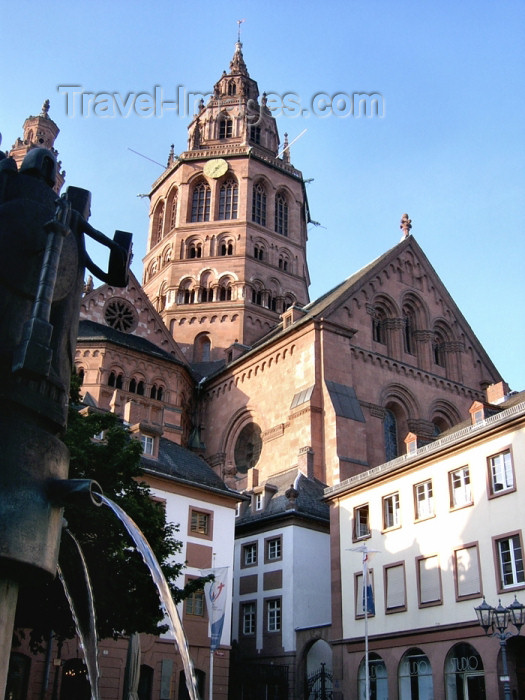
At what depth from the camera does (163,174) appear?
73.1 meters

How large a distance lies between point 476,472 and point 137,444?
12.2 meters

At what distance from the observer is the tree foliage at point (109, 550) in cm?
1691

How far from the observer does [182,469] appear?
32.7 meters

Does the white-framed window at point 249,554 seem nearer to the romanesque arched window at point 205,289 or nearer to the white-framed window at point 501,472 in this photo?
the white-framed window at point 501,472

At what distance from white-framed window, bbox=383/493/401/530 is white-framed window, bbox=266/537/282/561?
699 centimetres

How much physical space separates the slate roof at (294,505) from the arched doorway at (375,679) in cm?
763

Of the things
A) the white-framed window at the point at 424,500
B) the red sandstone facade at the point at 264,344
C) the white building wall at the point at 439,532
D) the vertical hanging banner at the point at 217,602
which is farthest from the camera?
the red sandstone facade at the point at 264,344

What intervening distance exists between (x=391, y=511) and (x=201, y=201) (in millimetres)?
44618

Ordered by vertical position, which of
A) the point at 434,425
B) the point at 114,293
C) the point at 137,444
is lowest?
the point at 137,444

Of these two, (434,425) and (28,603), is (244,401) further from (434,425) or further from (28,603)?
(28,603)

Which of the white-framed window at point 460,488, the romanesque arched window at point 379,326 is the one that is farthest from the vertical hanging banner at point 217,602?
the romanesque arched window at point 379,326

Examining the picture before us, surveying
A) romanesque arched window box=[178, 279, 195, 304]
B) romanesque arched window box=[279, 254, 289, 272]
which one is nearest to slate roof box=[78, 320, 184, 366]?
romanesque arched window box=[178, 279, 195, 304]

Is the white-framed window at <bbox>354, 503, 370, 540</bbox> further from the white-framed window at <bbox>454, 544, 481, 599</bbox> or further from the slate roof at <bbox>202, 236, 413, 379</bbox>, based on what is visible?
the slate roof at <bbox>202, 236, 413, 379</bbox>

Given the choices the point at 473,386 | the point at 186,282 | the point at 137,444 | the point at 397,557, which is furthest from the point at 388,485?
the point at 186,282
